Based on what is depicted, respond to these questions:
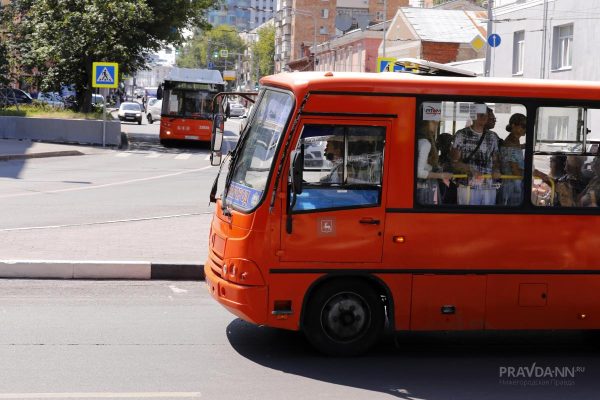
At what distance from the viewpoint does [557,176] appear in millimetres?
8289

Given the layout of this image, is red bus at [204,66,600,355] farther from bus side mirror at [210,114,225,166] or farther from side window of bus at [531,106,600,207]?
bus side mirror at [210,114,225,166]

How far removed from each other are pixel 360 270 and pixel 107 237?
637 centimetres

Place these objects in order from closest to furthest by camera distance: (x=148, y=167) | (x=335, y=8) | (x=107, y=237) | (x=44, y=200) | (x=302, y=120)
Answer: (x=302, y=120), (x=107, y=237), (x=44, y=200), (x=148, y=167), (x=335, y=8)

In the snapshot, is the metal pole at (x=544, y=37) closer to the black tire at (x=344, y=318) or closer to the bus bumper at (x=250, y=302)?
the black tire at (x=344, y=318)

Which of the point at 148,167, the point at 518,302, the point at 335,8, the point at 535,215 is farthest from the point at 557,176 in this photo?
the point at 335,8

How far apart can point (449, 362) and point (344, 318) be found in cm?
97

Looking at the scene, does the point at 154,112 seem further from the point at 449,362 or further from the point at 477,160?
the point at 449,362

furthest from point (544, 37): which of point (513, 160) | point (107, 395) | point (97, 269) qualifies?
point (107, 395)

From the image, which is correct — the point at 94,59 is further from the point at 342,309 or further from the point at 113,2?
the point at 342,309

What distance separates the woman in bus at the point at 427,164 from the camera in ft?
26.4

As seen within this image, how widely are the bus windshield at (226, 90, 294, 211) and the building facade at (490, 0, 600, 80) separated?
99.0 ft

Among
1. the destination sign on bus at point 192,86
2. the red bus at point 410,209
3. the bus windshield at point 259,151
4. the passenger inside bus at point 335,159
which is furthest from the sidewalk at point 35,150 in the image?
the passenger inside bus at point 335,159

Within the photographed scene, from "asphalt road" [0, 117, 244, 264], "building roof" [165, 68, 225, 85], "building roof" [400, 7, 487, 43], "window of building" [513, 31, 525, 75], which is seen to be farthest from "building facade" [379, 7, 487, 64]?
"asphalt road" [0, 117, 244, 264]

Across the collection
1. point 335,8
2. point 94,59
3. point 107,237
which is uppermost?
point 335,8
